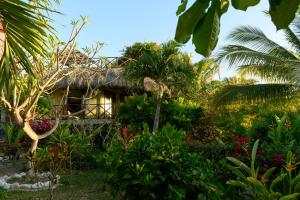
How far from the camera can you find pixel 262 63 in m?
11.6

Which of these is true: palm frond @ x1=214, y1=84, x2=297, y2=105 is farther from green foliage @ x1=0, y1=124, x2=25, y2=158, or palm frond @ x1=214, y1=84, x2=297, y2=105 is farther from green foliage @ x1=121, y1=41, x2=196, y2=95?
green foliage @ x1=0, y1=124, x2=25, y2=158

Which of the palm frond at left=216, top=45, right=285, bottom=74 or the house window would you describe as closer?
the palm frond at left=216, top=45, right=285, bottom=74

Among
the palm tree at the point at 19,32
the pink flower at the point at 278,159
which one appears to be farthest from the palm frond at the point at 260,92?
the palm tree at the point at 19,32

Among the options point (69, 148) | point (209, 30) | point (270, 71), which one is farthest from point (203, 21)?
point (270, 71)

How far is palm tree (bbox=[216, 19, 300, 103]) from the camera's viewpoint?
37.5 feet

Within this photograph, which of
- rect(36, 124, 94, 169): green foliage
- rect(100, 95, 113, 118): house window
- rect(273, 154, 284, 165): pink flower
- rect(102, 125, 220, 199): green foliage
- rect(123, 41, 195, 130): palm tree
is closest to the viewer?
rect(102, 125, 220, 199): green foliage

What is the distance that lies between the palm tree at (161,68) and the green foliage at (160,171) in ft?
23.6

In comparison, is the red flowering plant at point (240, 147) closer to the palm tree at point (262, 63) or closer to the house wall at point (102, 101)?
the palm tree at point (262, 63)

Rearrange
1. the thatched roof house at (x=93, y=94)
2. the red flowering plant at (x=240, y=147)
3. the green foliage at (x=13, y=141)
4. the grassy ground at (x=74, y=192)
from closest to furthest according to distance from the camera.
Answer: the red flowering plant at (x=240, y=147)
the grassy ground at (x=74, y=192)
the green foliage at (x=13, y=141)
the thatched roof house at (x=93, y=94)

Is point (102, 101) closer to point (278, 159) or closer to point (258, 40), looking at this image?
point (258, 40)

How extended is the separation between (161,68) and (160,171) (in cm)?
796

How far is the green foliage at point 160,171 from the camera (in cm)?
466

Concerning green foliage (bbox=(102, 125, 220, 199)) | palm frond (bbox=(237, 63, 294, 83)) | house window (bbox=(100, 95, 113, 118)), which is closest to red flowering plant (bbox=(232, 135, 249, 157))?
green foliage (bbox=(102, 125, 220, 199))

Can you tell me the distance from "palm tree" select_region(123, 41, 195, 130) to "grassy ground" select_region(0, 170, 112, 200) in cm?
394
